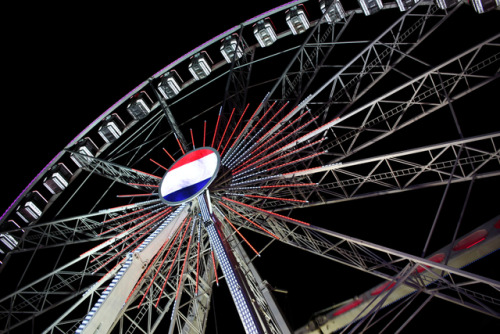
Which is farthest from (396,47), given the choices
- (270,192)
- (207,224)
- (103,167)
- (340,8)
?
(103,167)

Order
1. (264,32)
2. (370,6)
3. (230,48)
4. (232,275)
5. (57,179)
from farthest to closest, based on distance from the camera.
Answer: (57,179) < (230,48) < (264,32) < (370,6) < (232,275)

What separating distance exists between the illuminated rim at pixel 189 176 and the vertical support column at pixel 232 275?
0.51 metres

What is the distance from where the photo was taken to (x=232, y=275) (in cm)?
1005

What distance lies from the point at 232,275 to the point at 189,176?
4.15m

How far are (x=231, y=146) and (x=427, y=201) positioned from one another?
35.0 ft

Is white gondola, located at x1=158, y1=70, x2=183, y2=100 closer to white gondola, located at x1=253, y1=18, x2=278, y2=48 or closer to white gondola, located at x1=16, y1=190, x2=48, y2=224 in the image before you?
white gondola, located at x1=253, y1=18, x2=278, y2=48

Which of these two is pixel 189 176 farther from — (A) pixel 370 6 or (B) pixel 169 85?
(A) pixel 370 6

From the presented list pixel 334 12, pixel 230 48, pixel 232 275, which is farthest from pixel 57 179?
pixel 334 12

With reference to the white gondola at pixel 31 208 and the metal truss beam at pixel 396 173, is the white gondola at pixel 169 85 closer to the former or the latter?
the metal truss beam at pixel 396 173

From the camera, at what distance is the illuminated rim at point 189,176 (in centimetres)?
1255

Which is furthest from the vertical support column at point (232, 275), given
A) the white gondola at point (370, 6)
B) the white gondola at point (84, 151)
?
the white gondola at point (370, 6)

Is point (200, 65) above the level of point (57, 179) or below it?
above

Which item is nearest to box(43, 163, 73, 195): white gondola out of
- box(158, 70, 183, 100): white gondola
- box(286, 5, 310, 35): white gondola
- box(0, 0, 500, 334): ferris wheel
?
box(0, 0, 500, 334): ferris wheel

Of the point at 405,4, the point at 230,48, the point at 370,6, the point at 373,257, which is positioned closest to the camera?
the point at 373,257
